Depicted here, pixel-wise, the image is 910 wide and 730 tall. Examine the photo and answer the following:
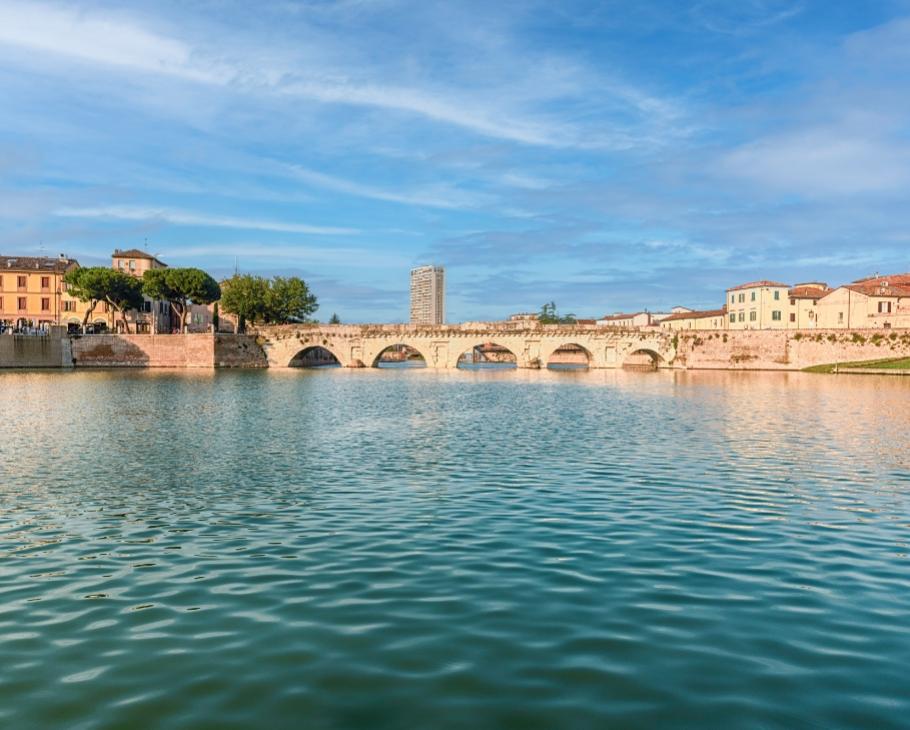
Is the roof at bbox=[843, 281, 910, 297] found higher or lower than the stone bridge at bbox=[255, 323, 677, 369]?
higher

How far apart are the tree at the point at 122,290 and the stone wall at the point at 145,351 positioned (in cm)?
446

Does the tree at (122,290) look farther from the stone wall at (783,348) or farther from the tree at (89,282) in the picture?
the stone wall at (783,348)

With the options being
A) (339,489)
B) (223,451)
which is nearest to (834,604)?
(339,489)

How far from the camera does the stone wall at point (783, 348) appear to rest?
280ft

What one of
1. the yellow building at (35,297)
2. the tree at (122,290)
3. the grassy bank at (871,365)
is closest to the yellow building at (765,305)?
the grassy bank at (871,365)

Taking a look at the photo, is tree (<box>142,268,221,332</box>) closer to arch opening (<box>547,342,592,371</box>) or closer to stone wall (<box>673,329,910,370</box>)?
stone wall (<box>673,329,910,370</box>)

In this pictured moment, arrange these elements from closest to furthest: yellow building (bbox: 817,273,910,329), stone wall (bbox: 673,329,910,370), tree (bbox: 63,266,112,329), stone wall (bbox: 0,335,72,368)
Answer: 1. stone wall (bbox: 673,329,910,370)
2. stone wall (bbox: 0,335,72,368)
3. tree (bbox: 63,266,112,329)
4. yellow building (bbox: 817,273,910,329)

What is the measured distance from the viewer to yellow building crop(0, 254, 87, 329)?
Result: 99312 mm

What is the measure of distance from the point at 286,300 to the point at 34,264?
34.4 meters

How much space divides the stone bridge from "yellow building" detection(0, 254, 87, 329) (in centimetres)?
2768

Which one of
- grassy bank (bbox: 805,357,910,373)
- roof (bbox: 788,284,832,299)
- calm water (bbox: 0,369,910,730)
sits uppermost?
roof (bbox: 788,284,832,299)

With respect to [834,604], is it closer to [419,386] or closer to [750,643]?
[750,643]

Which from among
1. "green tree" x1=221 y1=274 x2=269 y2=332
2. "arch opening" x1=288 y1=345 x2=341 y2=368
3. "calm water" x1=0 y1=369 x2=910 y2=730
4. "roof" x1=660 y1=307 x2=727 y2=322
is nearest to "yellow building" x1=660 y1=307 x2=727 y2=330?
"roof" x1=660 y1=307 x2=727 y2=322

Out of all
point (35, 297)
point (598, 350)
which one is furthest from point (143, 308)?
point (598, 350)
